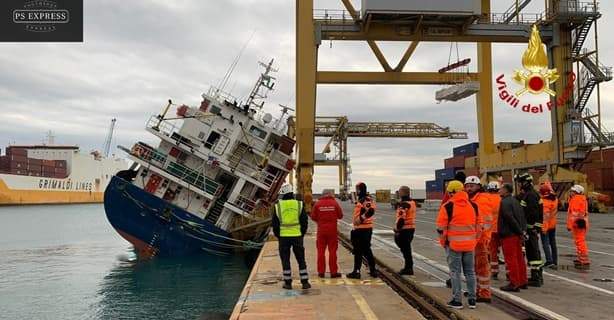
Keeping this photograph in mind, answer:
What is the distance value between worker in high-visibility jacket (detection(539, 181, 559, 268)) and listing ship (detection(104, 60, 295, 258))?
11.2m

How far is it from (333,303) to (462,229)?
192 centimetres

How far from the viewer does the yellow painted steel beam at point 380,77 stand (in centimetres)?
2864

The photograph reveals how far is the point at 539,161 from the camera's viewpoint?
28.7 metres

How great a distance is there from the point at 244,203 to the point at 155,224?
341 centimetres

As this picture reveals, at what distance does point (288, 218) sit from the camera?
789 cm

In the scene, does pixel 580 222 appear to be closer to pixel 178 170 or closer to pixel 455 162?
pixel 178 170

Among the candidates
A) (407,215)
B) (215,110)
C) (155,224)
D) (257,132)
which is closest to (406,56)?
(257,132)

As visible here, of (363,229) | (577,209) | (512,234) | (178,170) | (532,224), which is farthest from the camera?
(178,170)

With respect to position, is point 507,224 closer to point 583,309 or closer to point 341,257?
point 583,309

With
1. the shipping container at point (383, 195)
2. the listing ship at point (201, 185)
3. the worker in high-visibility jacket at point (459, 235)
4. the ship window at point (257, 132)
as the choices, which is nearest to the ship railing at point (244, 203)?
the listing ship at point (201, 185)

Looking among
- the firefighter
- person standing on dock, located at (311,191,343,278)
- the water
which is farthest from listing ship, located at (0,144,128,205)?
the firefighter

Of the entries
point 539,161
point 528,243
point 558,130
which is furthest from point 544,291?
point 539,161

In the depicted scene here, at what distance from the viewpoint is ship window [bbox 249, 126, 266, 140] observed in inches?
819

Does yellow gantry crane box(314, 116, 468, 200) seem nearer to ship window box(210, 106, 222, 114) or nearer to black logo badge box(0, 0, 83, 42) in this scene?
ship window box(210, 106, 222, 114)
